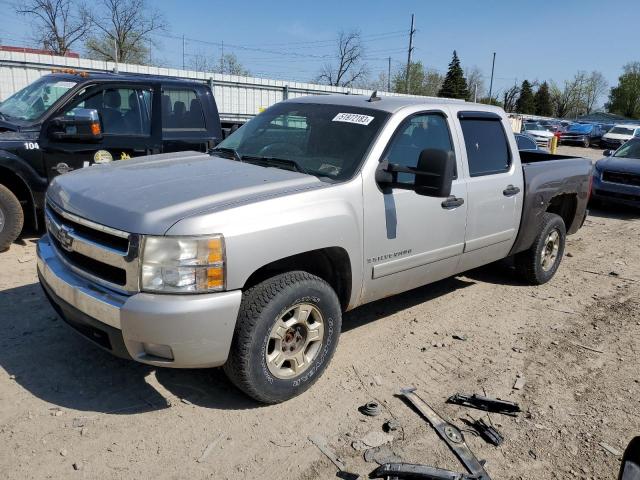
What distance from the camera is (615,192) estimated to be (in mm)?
10930

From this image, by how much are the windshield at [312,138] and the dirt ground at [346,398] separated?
145cm

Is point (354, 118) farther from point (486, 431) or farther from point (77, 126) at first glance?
point (77, 126)

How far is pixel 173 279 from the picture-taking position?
274cm

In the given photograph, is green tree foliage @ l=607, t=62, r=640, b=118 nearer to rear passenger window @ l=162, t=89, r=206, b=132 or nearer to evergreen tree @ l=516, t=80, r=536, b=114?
evergreen tree @ l=516, t=80, r=536, b=114

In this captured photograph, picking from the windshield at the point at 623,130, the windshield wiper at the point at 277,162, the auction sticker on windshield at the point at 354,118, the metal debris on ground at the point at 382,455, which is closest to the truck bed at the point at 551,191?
the auction sticker on windshield at the point at 354,118

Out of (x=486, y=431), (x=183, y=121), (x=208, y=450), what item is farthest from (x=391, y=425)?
(x=183, y=121)

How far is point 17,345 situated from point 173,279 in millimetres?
1862

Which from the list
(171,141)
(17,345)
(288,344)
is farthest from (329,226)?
(171,141)

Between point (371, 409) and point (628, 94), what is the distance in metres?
108

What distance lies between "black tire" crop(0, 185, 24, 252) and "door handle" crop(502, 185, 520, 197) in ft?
16.3

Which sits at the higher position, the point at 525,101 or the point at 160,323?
the point at 525,101

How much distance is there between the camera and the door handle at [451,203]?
4164 mm

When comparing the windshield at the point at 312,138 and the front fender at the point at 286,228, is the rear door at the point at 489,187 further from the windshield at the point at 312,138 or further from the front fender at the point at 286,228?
the front fender at the point at 286,228

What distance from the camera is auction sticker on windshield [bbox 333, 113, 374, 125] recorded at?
3.88 meters
